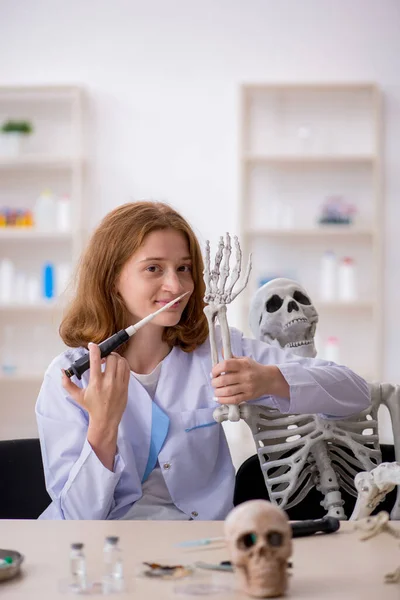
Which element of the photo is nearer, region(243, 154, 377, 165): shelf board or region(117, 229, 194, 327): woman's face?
region(117, 229, 194, 327): woman's face

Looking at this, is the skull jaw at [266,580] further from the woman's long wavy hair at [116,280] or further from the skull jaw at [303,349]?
the skull jaw at [303,349]

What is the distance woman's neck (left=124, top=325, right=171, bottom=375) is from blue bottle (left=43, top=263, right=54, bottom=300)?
3.10 m

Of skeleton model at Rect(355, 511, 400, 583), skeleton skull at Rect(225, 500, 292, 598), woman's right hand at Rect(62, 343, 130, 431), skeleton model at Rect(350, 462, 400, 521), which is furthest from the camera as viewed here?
woman's right hand at Rect(62, 343, 130, 431)

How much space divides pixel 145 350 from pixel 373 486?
0.69 meters

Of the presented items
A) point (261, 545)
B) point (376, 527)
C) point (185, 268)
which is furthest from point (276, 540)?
point (185, 268)

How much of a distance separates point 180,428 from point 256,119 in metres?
3.51

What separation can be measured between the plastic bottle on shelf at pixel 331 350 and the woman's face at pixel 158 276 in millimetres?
3026

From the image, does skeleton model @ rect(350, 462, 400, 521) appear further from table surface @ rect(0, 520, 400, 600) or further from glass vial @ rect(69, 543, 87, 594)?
glass vial @ rect(69, 543, 87, 594)

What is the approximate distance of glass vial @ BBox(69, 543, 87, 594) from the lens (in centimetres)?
102

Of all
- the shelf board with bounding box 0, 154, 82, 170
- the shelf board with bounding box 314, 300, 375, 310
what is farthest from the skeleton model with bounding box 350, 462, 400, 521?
the shelf board with bounding box 0, 154, 82, 170

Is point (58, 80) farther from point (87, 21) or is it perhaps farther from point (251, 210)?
point (251, 210)

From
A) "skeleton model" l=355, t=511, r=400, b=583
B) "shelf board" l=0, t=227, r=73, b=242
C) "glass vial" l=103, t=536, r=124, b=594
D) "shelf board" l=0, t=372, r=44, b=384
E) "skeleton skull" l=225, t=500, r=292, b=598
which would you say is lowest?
"shelf board" l=0, t=372, r=44, b=384

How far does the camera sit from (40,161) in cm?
487

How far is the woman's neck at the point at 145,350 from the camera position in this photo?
6.17 feet
